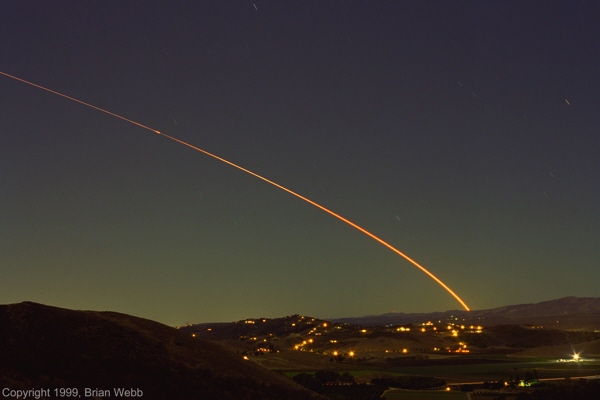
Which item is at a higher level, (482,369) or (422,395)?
(482,369)

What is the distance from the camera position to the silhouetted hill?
128ft

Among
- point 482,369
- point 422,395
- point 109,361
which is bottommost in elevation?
point 422,395

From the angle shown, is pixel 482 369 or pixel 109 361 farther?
pixel 482 369

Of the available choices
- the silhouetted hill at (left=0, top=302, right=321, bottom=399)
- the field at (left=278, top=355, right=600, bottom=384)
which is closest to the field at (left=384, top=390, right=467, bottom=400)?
the field at (left=278, top=355, right=600, bottom=384)

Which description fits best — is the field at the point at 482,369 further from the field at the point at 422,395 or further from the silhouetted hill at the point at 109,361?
the silhouetted hill at the point at 109,361

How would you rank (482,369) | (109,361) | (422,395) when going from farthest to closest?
(482,369), (422,395), (109,361)

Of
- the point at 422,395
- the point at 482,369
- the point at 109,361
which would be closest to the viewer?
the point at 109,361

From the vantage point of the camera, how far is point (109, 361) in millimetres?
43375

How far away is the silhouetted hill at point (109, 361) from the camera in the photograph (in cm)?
3903

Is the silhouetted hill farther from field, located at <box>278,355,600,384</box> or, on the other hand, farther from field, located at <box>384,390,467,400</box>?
field, located at <box>278,355,600,384</box>

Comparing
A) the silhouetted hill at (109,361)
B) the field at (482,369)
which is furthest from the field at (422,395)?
the silhouetted hill at (109,361)

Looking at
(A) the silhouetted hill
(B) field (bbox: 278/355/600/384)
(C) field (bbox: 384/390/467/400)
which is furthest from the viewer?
(B) field (bbox: 278/355/600/384)

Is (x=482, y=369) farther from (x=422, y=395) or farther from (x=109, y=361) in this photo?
(x=109, y=361)

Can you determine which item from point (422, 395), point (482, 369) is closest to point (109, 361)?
point (422, 395)
